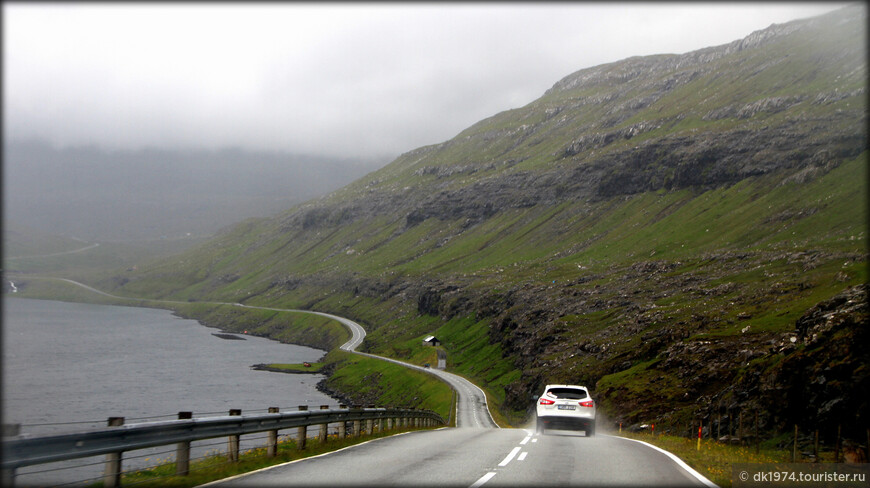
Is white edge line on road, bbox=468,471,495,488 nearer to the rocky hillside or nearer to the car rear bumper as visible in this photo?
the car rear bumper

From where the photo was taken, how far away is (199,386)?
330 ft

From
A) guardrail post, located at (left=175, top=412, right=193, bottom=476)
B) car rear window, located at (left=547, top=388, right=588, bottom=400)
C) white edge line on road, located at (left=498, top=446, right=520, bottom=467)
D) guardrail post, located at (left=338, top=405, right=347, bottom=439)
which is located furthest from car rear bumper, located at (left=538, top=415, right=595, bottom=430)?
guardrail post, located at (left=175, top=412, right=193, bottom=476)

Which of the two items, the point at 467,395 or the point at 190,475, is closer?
the point at 190,475

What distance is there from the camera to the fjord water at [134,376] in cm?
7888

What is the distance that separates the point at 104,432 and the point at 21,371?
116 m

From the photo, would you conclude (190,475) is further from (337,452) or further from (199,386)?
(199,386)

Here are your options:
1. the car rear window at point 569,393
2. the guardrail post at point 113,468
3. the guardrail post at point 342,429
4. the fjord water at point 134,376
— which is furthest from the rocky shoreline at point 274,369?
the guardrail post at point 113,468

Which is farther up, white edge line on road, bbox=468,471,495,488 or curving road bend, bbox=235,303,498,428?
white edge line on road, bbox=468,471,495,488

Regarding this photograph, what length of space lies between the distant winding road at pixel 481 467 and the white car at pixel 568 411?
141 inches

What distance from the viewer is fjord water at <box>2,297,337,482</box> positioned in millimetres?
78875

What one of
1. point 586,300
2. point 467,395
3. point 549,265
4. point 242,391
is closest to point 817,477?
point 467,395

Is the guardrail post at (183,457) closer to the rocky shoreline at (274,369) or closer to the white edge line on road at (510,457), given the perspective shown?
the white edge line on road at (510,457)

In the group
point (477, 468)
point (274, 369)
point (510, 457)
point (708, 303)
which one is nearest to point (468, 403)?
point (708, 303)

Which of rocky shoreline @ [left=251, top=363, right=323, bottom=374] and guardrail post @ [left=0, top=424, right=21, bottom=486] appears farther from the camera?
rocky shoreline @ [left=251, top=363, right=323, bottom=374]
